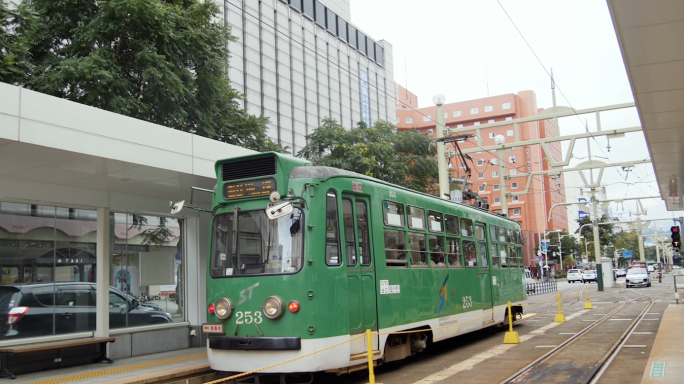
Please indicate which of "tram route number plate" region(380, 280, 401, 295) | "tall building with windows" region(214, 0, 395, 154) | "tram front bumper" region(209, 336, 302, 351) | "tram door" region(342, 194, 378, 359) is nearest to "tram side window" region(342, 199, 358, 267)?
"tram door" region(342, 194, 378, 359)

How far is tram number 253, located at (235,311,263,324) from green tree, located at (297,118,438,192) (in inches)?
728

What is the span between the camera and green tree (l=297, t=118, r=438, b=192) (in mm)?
→ 27719

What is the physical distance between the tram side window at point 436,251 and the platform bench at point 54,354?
5955 mm

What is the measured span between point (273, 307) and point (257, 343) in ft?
1.73

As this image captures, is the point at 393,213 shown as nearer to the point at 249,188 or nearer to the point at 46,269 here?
the point at 249,188

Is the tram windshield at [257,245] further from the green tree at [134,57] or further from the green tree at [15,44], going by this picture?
the green tree at [15,44]

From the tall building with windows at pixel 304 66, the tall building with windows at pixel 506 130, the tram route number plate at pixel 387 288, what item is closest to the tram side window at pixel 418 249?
the tram route number plate at pixel 387 288

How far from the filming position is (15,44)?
54.6 feet

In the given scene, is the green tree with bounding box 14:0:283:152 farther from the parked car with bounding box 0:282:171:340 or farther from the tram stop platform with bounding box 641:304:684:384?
the tram stop platform with bounding box 641:304:684:384

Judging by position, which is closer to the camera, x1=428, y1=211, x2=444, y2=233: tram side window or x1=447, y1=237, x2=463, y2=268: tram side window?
x1=428, y1=211, x2=444, y2=233: tram side window

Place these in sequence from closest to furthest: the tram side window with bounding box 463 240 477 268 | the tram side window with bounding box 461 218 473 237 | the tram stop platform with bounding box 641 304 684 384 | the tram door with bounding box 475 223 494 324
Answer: the tram stop platform with bounding box 641 304 684 384 < the tram side window with bounding box 463 240 477 268 < the tram side window with bounding box 461 218 473 237 < the tram door with bounding box 475 223 494 324

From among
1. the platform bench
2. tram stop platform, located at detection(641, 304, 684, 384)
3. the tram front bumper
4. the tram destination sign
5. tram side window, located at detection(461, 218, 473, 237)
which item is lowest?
tram stop platform, located at detection(641, 304, 684, 384)

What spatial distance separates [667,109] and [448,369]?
19.1ft

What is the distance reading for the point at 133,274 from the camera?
12.6 metres
